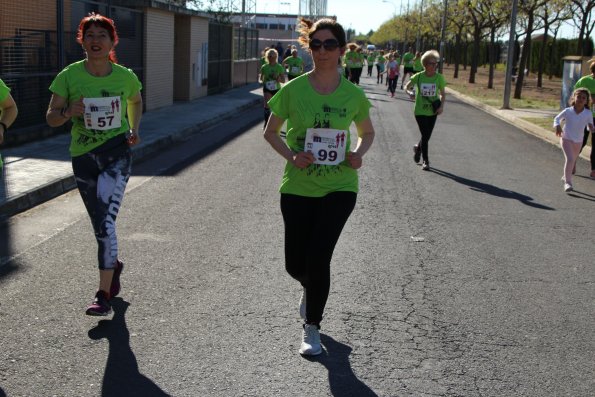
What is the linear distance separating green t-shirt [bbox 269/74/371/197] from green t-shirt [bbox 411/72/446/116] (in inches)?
299

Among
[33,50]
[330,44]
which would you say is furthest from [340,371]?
[33,50]

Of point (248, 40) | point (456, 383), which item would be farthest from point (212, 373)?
point (248, 40)

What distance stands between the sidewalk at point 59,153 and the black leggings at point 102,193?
290 cm

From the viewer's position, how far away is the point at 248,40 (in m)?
36.5

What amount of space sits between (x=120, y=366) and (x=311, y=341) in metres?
1.11

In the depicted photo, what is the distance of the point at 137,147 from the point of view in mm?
13094

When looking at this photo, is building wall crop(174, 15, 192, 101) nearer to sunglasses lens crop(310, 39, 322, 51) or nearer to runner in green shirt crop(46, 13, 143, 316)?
runner in green shirt crop(46, 13, 143, 316)

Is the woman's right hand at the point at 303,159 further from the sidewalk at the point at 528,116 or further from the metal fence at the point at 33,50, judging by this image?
the sidewalk at the point at 528,116

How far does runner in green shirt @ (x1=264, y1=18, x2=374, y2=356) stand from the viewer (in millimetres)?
4578

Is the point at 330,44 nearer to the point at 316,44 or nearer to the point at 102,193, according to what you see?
the point at 316,44

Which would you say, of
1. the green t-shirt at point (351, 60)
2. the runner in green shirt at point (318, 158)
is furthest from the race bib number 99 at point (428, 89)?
the green t-shirt at point (351, 60)

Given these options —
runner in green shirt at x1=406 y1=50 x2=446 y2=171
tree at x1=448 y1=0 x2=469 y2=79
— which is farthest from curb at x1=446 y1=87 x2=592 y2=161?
tree at x1=448 y1=0 x2=469 y2=79

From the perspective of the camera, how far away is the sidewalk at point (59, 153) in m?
8.99

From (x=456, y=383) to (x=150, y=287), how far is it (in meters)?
2.53
